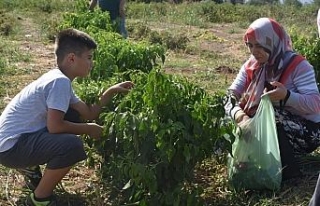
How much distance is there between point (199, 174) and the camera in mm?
3969

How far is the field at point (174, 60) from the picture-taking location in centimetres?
360

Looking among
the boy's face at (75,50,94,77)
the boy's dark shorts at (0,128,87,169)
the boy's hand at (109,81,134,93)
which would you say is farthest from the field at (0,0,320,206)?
the boy's face at (75,50,94,77)

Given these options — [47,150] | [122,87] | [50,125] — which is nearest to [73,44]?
[122,87]

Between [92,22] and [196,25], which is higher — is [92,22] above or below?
above

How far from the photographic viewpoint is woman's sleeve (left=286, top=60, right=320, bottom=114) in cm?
359

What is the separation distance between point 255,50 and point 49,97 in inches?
48.2

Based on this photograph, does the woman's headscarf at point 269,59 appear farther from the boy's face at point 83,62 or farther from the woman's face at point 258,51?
the boy's face at point 83,62

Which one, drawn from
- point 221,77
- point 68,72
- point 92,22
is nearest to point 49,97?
point 68,72

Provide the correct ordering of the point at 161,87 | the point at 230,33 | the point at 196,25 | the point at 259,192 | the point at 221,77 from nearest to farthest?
the point at 161,87, the point at 259,192, the point at 221,77, the point at 230,33, the point at 196,25

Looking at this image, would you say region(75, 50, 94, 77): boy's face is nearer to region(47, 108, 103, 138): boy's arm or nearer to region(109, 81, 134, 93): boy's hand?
region(109, 81, 134, 93): boy's hand

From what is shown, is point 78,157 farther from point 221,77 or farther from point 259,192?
point 221,77

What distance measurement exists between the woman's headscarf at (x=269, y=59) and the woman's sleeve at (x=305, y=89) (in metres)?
0.10

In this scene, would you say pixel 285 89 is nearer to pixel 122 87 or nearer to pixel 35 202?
pixel 122 87

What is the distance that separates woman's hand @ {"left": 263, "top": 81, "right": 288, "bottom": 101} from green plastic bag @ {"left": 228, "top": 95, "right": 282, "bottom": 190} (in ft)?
0.15
